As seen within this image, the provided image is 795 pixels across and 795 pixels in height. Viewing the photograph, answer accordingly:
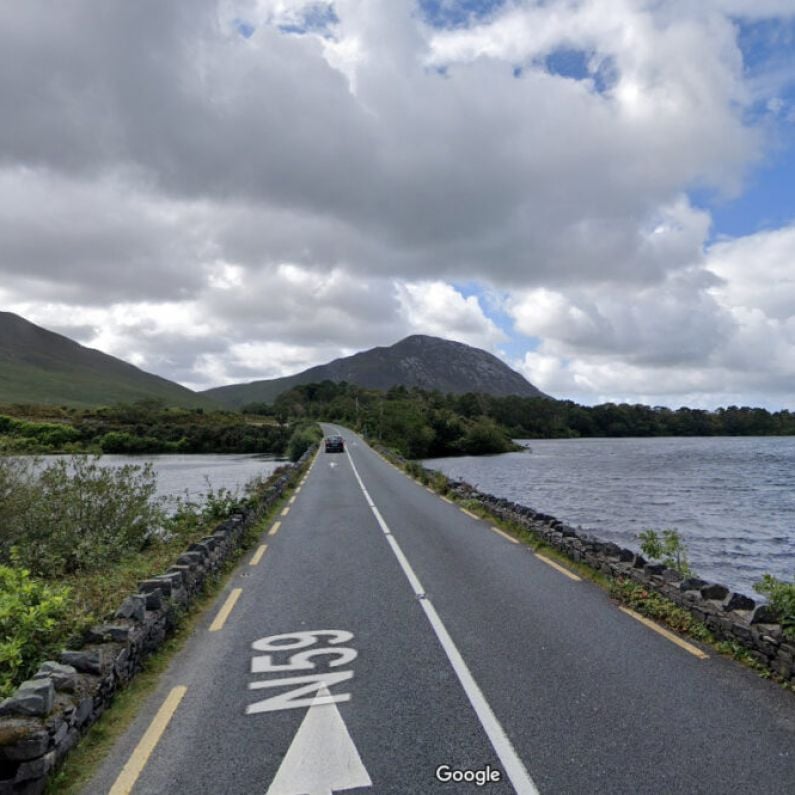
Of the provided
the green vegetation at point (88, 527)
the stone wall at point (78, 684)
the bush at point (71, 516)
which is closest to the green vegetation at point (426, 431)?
the green vegetation at point (88, 527)

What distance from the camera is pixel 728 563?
2025 centimetres

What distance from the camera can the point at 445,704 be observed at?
5.72 metres

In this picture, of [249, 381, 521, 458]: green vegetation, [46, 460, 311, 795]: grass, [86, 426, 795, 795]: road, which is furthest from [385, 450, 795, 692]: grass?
[249, 381, 521, 458]: green vegetation

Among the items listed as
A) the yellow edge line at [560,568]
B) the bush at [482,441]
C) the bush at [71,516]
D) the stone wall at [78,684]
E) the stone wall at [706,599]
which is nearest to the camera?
the stone wall at [78,684]

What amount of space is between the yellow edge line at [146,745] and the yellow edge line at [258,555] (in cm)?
621

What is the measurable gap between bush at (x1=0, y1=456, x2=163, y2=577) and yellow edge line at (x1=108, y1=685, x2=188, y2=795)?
28.9ft

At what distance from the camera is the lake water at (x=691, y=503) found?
70.5 ft

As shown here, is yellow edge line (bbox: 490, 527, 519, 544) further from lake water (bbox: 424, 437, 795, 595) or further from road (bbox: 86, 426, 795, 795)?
lake water (bbox: 424, 437, 795, 595)

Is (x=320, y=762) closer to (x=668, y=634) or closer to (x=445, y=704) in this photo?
(x=445, y=704)

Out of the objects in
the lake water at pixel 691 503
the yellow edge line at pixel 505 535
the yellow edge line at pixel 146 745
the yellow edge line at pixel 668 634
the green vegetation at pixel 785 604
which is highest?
the green vegetation at pixel 785 604

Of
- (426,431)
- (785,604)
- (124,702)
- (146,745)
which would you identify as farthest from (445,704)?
(426,431)

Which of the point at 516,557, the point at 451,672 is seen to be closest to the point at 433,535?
the point at 516,557

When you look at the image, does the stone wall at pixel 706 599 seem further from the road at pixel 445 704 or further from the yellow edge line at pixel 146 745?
the yellow edge line at pixel 146 745

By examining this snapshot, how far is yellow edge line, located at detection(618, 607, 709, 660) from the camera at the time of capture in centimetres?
706
